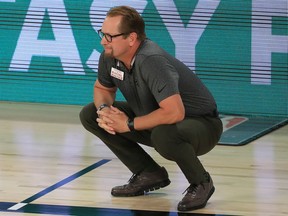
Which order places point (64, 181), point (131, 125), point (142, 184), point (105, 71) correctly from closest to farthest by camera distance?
1. point (131, 125)
2. point (105, 71)
3. point (142, 184)
4. point (64, 181)

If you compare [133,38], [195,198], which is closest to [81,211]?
[195,198]

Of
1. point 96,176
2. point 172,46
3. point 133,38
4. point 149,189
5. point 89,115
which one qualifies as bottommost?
point 172,46

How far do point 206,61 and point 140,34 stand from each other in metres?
3.40

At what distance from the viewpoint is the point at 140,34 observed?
→ 14.7 ft

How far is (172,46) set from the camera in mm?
7887

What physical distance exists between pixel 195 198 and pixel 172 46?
3475 millimetres

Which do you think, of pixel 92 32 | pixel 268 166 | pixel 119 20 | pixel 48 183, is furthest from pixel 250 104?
pixel 119 20

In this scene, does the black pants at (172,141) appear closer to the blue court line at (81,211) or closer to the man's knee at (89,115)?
the man's knee at (89,115)

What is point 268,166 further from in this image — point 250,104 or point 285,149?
point 250,104

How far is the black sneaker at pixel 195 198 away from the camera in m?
4.54

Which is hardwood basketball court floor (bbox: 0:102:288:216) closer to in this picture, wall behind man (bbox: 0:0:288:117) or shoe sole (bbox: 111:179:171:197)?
shoe sole (bbox: 111:179:171:197)

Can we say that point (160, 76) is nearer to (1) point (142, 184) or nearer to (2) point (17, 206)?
(1) point (142, 184)

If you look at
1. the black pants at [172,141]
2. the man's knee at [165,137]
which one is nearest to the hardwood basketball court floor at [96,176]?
the black pants at [172,141]

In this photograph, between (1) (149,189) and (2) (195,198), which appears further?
(1) (149,189)
